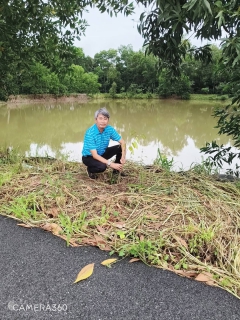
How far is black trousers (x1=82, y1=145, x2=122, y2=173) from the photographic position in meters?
2.94

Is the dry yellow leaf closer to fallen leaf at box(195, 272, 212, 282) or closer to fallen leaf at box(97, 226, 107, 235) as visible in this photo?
fallen leaf at box(97, 226, 107, 235)

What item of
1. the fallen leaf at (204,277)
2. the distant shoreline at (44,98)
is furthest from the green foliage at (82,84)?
the fallen leaf at (204,277)

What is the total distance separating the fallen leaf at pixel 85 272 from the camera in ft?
5.05

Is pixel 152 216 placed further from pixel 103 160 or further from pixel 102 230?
pixel 103 160

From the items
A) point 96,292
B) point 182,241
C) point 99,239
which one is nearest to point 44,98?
point 99,239

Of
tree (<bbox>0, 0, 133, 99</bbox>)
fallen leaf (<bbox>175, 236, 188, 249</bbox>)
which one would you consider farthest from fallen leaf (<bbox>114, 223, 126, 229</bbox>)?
tree (<bbox>0, 0, 133, 99</bbox>)

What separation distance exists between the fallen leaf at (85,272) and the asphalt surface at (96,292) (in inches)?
1.0

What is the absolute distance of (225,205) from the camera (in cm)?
228

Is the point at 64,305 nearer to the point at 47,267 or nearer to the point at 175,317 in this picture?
the point at 47,267

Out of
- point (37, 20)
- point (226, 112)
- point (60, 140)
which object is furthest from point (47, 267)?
point (60, 140)

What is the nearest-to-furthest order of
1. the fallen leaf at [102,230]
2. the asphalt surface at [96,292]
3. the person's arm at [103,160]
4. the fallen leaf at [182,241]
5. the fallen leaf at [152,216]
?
the asphalt surface at [96,292], the fallen leaf at [182,241], the fallen leaf at [102,230], the fallen leaf at [152,216], the person's arm at [103,160]

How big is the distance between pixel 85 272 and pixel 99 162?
1.48 metres

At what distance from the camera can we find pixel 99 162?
2.93 metres

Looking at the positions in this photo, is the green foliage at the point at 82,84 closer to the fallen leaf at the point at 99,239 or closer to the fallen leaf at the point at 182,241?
the fallen leaf at the point at 99,239
